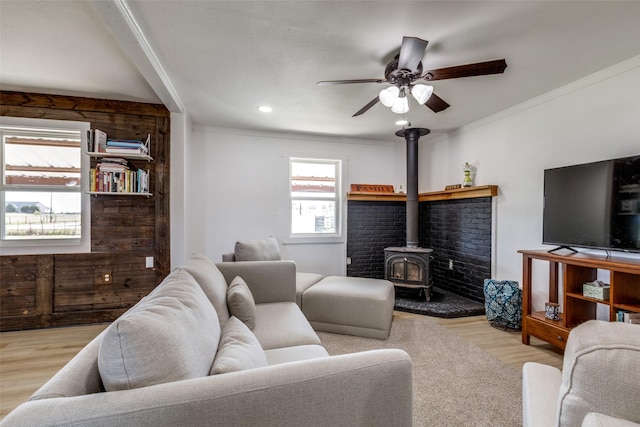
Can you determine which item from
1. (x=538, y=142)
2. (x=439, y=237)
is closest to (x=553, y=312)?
(x=538, y=142)

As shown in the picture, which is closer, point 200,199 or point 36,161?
point 36,161

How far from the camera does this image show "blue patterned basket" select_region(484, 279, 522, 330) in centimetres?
286

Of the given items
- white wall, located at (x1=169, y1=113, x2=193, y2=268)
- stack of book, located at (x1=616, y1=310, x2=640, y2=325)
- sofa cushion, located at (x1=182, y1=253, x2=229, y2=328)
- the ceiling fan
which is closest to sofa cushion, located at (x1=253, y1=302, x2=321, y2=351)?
sofa cushion, located at (x1=182, y1=253, x2=229, y2=328)

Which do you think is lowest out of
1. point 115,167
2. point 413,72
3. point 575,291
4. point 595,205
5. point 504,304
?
point 504,304

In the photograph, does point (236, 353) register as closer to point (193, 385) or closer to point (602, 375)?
point (193, 385)

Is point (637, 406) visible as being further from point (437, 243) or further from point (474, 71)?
point (437, 243)

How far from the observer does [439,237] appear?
436 cm

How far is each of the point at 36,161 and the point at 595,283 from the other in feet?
17.2

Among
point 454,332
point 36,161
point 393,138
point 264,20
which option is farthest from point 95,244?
point 393,138

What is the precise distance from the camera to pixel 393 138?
15.0ft

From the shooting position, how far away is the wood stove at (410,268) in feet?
11.8

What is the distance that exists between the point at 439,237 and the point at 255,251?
283cm

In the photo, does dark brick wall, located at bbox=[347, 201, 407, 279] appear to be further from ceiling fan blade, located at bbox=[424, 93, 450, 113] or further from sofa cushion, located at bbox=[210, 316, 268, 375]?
sofa cushion, located at bbox=[210, 316, 268, 375]

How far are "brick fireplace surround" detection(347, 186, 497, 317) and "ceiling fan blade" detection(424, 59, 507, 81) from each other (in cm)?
177
